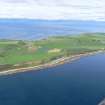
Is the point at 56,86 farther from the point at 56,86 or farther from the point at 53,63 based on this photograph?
the point at 53,63

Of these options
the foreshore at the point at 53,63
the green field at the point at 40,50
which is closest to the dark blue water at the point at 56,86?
the foreshore at the point at 53,63

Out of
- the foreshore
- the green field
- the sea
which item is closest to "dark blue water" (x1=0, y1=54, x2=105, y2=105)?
the sea

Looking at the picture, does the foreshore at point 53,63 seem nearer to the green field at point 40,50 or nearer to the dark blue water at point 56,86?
the green field at point 40,50

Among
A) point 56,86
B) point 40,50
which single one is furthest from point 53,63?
point 56,86

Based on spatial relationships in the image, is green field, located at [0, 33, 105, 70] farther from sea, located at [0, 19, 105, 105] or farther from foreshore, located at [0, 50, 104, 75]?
sea, located at [0, 19, 105, 105]

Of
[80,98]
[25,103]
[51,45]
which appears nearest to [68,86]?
[80,98]
